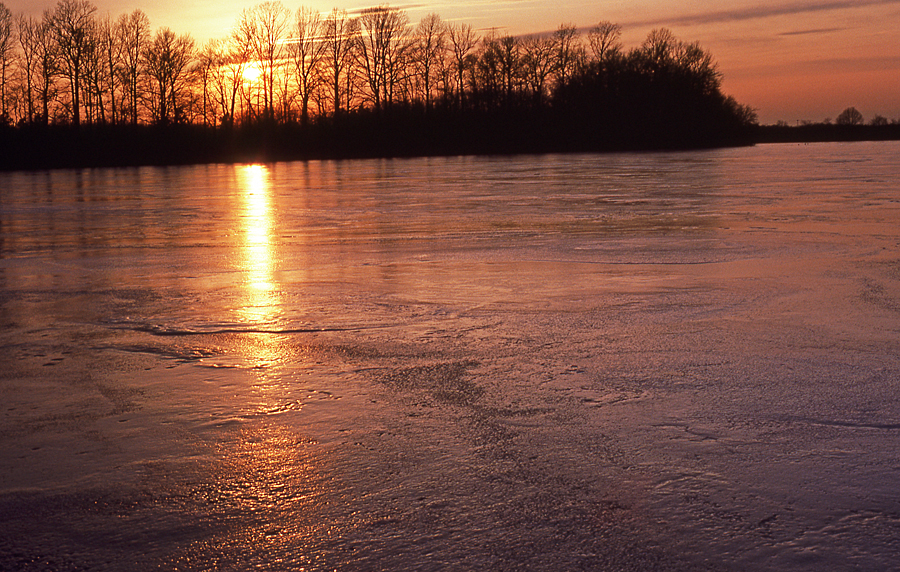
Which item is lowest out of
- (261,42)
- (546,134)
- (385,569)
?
(385,569)

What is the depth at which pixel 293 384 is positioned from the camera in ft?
15.0

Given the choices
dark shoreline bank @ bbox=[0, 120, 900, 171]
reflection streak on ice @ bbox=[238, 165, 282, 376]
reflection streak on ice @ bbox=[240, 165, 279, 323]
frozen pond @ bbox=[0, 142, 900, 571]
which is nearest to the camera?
frozen pond @ bbox=[0, 142, 900, 571]

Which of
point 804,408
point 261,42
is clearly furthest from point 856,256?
point 261,42

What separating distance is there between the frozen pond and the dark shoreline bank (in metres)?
52.1

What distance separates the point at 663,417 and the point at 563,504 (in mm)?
1123

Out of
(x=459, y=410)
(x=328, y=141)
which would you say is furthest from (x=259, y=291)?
(x=328, y=141)

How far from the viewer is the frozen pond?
2801mm

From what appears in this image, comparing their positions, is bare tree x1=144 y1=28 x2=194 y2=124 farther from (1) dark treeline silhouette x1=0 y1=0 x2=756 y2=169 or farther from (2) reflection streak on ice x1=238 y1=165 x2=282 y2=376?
(2) reflection streak on ice x1=238 y1=165 x2=282 y2=376

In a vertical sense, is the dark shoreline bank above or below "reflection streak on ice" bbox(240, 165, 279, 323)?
above

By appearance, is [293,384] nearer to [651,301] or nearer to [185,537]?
[185,537]

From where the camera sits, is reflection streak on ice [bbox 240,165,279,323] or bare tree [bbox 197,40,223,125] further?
bare tree [bbox 197,40,223,125]

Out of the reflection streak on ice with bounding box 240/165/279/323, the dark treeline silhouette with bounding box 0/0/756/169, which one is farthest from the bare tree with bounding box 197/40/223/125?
the reflection streak on ice with bounding box 240/165/279/323

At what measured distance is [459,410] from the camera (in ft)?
13.4

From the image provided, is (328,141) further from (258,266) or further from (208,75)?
(258,266)
